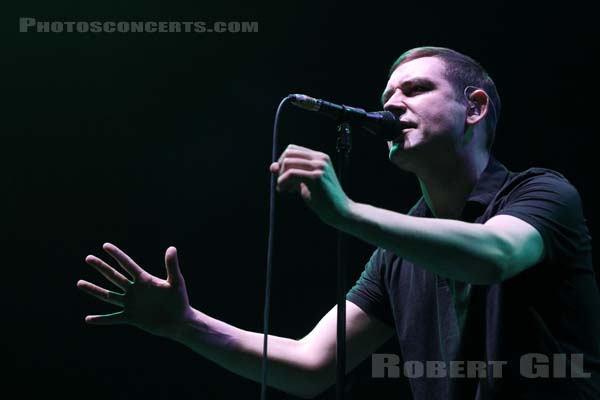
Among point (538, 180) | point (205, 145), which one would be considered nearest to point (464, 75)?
point (538, 180)

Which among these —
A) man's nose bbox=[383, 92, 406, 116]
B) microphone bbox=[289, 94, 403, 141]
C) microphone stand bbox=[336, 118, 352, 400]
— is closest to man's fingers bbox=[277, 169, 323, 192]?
microphone stand bbox=[336, 118, 352, 400]

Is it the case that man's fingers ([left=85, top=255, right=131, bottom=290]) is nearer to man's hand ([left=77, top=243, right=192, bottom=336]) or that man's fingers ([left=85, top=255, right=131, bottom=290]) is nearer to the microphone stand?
man's hand ([left=77, top=243, right=192, bottom=336])

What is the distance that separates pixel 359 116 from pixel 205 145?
1648 mm

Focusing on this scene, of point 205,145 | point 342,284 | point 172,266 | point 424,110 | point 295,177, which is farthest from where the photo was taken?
point 205,145

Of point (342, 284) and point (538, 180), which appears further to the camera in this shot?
point (538, 180)

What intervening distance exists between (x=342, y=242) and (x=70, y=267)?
6.40 ft

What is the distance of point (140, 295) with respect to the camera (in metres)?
1.70

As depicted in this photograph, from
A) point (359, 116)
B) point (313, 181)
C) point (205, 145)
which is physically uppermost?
point (205, 145)

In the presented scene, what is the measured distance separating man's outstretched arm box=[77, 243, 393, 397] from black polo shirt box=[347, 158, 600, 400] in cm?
32

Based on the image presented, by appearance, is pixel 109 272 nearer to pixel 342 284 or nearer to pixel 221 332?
pixel 221 332

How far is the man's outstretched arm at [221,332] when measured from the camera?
1693 mm

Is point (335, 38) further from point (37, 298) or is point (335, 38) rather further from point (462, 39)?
point (37, 298)

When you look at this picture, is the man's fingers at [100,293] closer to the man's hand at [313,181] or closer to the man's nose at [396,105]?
the man's hand at [313,181]

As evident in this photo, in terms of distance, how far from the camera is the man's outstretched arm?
5.56ft
